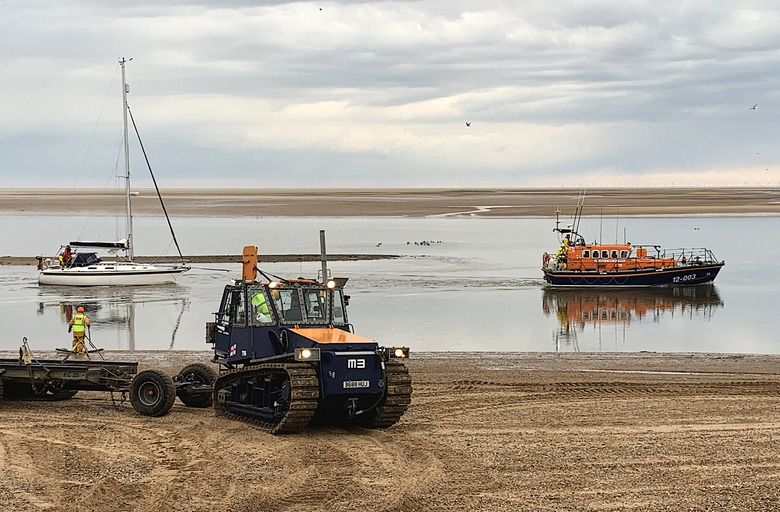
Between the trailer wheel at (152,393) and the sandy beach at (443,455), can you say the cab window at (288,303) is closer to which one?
the sandy beach at (443,455)

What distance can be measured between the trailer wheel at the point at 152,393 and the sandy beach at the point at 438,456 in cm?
23

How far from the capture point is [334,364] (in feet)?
48.5

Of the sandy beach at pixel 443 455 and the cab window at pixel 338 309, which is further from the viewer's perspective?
the cab window at pixel 338 309

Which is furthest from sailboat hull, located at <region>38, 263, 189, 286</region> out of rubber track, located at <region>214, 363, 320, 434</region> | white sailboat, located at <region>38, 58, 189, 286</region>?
rubber track, located at <region>214, 363, 320, 434</region>

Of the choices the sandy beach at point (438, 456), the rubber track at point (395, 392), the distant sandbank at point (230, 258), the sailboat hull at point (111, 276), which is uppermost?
the distant sandbank at point (230, 258)

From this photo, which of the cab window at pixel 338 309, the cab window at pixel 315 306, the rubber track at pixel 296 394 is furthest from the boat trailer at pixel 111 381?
the cab window at pixel 338 309

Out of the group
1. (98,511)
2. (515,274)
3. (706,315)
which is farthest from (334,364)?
(515,274)

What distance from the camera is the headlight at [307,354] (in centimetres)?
1463

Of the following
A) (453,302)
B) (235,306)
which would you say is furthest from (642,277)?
(235,306)

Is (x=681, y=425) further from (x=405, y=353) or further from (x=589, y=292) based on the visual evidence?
(x=589, y=292)

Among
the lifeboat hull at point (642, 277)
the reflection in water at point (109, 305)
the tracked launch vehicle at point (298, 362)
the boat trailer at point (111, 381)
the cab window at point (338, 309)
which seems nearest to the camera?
the tracked launch vehicle at point (298, 362)

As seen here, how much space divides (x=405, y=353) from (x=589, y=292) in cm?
3300

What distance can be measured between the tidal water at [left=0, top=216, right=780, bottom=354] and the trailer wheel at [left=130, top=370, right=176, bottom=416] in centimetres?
1160

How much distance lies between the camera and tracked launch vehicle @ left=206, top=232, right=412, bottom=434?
48.6 feet
